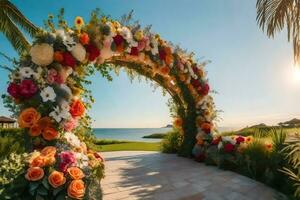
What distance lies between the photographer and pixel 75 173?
131 inches

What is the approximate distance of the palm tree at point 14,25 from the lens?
10.4 m

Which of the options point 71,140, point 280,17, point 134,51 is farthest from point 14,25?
point 280,17

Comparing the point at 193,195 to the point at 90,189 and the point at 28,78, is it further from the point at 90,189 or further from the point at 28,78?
the point at 28,78

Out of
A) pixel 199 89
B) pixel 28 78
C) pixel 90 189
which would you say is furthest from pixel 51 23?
pixel 199 89

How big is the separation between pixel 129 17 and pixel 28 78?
2803mm

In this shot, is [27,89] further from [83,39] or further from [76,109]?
[83,39]

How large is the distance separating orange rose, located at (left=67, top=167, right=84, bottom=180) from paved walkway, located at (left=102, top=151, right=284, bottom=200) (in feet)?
5.33

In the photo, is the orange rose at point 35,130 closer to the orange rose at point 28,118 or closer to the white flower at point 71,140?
the orange rose at point 28,118

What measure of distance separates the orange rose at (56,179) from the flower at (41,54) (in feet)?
6.84

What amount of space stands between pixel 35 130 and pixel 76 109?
679mm

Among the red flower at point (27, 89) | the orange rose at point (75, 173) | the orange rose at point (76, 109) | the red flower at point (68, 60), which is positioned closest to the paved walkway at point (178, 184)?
the orange rose at point (76, 109)

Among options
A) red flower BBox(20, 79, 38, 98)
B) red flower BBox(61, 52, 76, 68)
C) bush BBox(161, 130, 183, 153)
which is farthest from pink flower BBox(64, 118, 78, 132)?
bush BBox(161, 130, 183, 153)

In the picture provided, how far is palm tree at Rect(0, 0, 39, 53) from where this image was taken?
10.4 meters

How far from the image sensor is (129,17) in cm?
657
